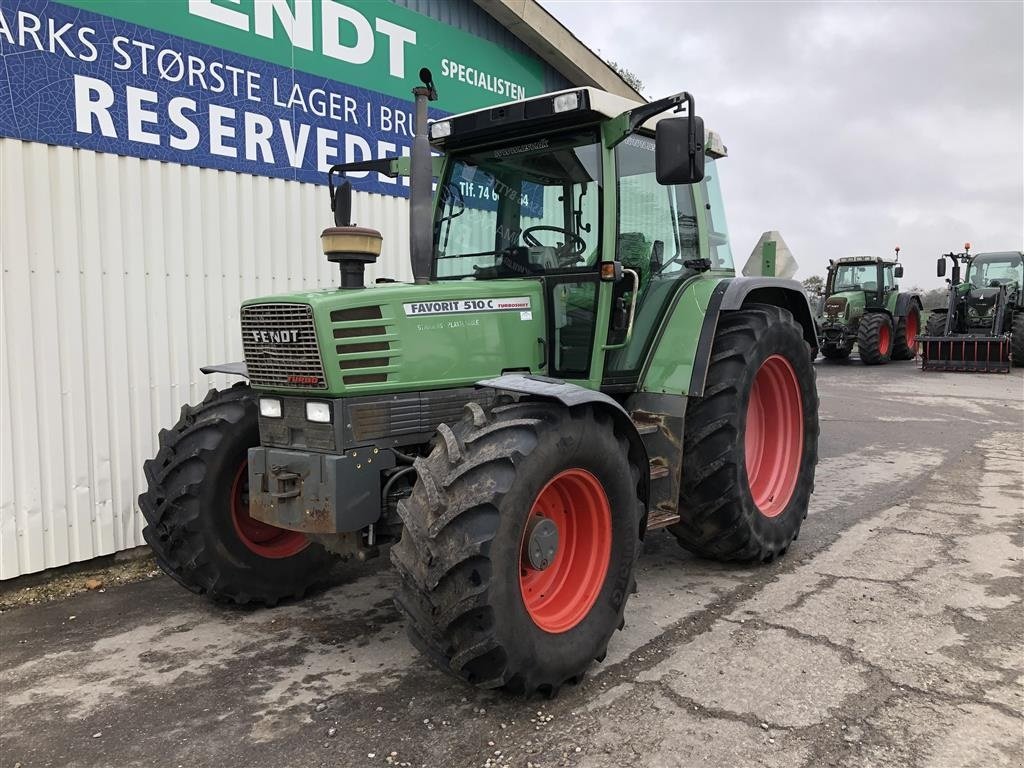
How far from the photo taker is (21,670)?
3502mm

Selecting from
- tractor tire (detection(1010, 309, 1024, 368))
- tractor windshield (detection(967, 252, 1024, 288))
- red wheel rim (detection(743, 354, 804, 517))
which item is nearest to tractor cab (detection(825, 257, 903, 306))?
tractor windshield (detection(967, 252, 1024, 288))

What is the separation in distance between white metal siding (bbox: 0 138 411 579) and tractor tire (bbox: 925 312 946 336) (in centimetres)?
1615

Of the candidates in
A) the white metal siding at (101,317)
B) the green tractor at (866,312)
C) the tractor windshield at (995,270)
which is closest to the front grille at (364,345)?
the white metal siding at (101,317)

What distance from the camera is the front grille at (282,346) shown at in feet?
10.6

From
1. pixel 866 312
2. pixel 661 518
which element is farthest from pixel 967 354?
pixel 661 518

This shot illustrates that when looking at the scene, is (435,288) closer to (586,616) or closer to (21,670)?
(586,616)

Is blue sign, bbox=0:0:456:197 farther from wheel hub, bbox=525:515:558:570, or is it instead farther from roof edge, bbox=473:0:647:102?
wheel hub, bbox=525:515:558:570

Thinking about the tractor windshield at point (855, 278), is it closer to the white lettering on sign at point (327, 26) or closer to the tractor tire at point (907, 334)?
the tractor tire at point (907, 334)

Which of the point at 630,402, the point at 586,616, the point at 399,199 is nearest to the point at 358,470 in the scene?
the point at 586,616

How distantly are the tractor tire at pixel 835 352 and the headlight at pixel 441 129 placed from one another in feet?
53.7

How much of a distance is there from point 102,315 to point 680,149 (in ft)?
11.7

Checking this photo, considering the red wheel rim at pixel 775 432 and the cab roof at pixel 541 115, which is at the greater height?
the cab roof at pixel 541 115

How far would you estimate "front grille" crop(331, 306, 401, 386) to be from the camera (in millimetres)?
3207

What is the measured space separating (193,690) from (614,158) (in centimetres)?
310
